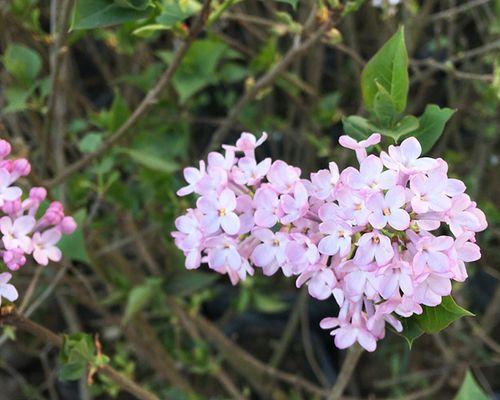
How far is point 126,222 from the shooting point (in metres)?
1.68

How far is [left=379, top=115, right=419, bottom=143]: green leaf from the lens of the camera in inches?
33.9

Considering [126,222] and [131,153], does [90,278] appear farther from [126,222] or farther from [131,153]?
[131,153]

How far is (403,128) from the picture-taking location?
34.5 inches

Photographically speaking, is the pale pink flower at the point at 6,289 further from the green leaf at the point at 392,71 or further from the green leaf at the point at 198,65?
the green leaf at the point at 198,65

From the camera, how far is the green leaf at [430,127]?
2.97 feet

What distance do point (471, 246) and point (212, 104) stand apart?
1751mm

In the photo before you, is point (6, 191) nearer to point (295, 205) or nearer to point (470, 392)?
point (295, 205)

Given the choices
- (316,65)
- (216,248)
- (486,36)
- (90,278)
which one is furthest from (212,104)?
(216,248)

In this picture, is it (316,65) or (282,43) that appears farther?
(282,43)

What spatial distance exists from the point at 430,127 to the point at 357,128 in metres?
0.09

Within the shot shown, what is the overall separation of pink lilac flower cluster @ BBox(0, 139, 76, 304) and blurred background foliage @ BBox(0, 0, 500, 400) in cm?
14

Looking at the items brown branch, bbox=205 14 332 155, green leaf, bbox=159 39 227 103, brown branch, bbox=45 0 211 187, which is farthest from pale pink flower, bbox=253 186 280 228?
green leaf, bbox=159 39 227 103

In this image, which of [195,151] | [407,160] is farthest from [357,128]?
[195,151]

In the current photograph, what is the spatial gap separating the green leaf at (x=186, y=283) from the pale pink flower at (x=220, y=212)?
83cm
